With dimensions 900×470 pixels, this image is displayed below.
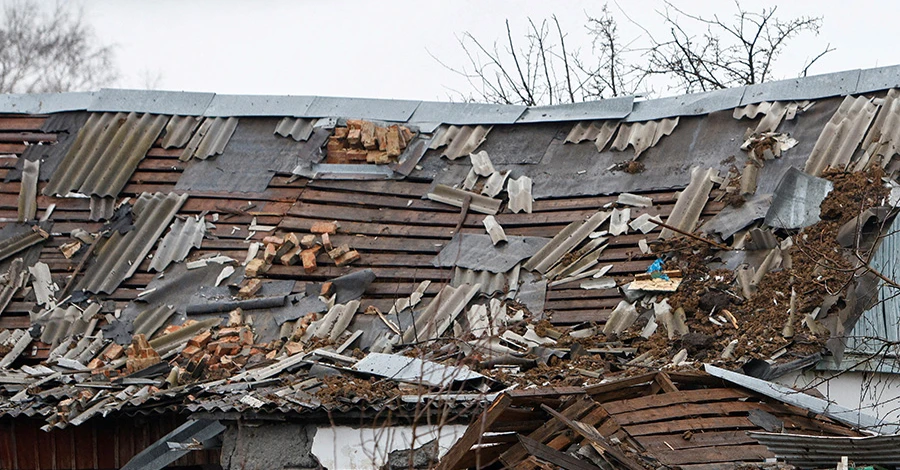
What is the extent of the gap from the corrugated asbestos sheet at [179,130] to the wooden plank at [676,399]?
696 cm

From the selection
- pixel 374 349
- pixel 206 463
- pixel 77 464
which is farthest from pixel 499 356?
pixel 77 464

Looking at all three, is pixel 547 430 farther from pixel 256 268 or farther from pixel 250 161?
pixel 250 161

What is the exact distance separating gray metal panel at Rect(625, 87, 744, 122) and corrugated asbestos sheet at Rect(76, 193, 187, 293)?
16.5ft

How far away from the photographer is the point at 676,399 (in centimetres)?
812

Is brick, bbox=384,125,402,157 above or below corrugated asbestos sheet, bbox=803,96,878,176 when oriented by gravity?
above

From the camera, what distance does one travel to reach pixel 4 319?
37.0 feet

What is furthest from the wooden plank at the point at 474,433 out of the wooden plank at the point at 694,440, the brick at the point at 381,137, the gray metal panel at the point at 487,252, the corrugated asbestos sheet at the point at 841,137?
the brick at the point at 381,137

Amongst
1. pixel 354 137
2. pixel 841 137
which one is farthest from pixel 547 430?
pixel 354 137

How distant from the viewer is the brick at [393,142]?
40.5ft

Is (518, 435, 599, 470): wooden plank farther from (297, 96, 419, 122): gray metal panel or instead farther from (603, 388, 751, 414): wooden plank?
(297, 96, 419, 122): gray metal panel

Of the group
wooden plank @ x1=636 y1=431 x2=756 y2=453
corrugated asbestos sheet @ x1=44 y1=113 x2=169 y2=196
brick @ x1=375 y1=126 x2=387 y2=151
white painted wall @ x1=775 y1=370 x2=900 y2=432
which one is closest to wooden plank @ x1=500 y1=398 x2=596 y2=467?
wooden plank @ x1=636 y1=431 x2=756 y2=453

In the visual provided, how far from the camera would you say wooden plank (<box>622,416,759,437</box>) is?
776cm

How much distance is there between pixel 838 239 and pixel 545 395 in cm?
351

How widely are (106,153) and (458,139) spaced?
158 inches
